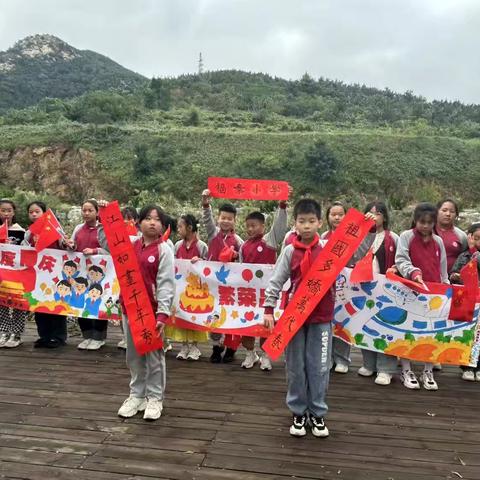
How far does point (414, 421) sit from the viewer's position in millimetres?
3480

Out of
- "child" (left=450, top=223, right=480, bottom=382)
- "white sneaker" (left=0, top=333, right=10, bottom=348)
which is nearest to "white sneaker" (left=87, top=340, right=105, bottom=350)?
"white sneaker" (left=0, top=333, right=10, bottom=348)

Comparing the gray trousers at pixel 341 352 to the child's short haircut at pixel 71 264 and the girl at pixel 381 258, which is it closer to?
the girl at pixel 381 258

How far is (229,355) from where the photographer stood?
476 centimetres

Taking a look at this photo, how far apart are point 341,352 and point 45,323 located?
299 centimetres

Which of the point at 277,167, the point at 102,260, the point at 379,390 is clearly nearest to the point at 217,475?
the point at 379,390

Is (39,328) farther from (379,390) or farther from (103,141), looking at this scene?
(103,141)

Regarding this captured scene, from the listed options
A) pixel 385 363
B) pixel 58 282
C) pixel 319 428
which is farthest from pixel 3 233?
pixel 385 363

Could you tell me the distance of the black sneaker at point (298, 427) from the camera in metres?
3.20

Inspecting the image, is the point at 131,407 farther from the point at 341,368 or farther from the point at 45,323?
the point at 45,323

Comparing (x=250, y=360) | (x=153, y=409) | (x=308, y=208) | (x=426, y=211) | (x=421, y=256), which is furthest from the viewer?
(x=250, y=360)

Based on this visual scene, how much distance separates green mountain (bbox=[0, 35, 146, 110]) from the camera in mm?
60312

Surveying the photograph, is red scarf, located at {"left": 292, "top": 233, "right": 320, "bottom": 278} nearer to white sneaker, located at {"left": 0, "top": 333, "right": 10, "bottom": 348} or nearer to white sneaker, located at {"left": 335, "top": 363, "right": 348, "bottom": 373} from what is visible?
white sneaker, located at {"left": 335, "top": 363, "right": 348, "bottom": 373}

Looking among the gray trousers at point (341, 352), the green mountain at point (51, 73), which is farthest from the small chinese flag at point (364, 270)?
the green mountain at point (51, 73)

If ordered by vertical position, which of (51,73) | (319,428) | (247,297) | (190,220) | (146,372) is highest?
(51,73)
